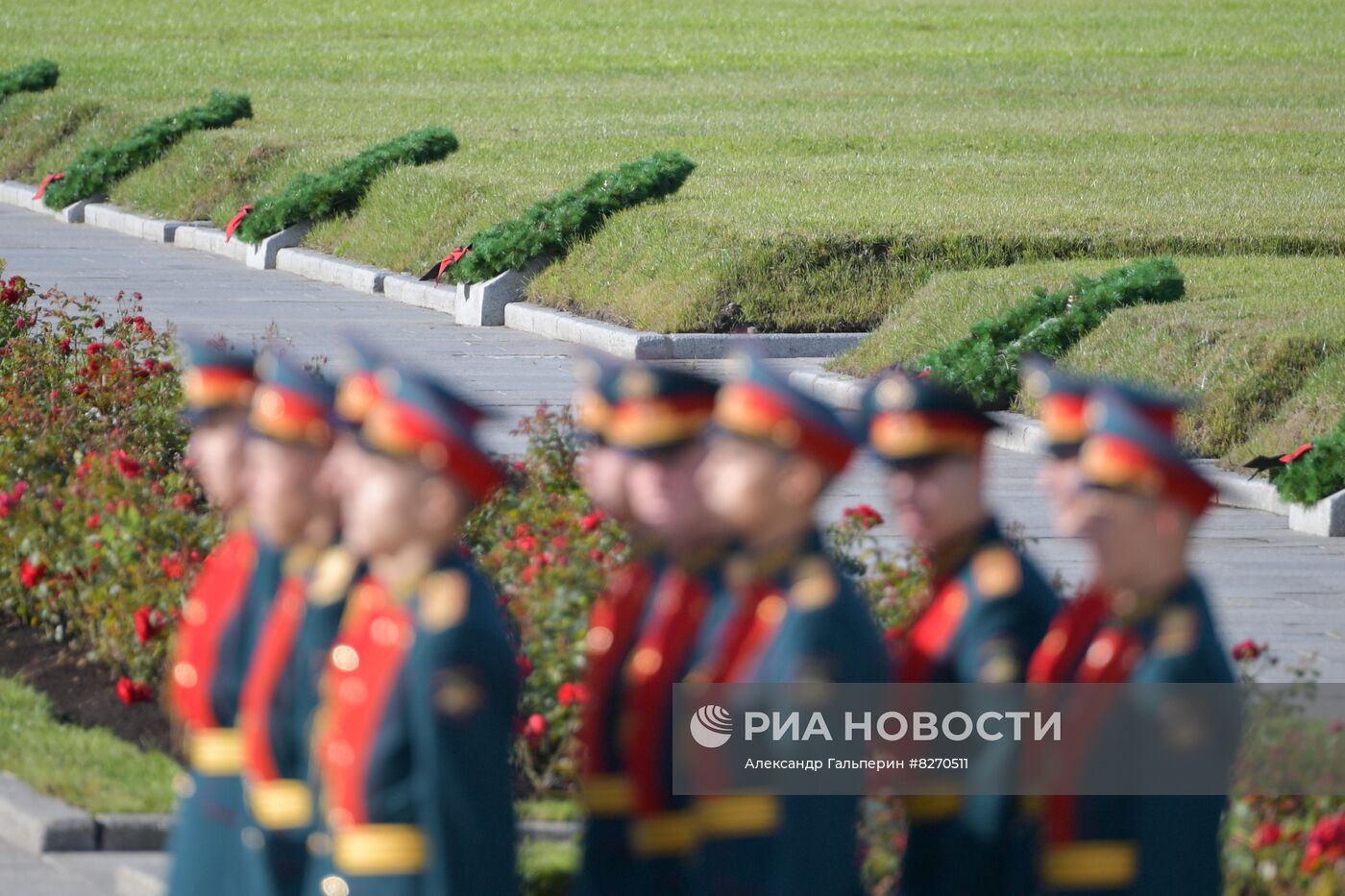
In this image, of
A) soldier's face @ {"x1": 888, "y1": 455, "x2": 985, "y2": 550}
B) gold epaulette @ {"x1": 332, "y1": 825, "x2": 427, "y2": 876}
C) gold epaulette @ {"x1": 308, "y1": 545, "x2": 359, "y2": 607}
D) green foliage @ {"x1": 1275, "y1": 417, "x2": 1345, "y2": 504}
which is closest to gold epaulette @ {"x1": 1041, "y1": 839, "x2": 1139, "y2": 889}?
soldier's face @ {"x1": 888, "y1": 455, "x2": 985, "y2": 550}

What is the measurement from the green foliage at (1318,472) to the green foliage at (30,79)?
2320 centimetres

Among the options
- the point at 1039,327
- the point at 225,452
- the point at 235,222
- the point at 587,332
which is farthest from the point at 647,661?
the point at 235,222

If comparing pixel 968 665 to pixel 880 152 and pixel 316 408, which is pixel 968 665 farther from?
pixel 880 152

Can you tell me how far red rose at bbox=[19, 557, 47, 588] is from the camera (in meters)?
8.02

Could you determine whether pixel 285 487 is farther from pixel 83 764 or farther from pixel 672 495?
pixel 83 764

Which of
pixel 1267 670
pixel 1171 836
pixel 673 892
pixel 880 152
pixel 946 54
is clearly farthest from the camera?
pixel 946 54

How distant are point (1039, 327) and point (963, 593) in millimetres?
9523

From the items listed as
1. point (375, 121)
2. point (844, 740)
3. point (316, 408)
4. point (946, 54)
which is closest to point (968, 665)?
point (844, 740)

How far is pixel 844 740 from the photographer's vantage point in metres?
3.85

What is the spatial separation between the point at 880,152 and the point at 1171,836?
19934mm

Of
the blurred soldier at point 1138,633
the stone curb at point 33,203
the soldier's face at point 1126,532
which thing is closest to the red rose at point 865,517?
the blurred soldier at point 1138,633

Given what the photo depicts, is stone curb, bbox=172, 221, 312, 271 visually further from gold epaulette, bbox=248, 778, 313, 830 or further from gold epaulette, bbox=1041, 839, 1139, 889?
gold epaulette, bbox=1041, 839, 1139, 889

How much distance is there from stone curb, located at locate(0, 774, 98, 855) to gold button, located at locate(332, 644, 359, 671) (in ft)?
8.70

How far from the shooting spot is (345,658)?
3.98 m
